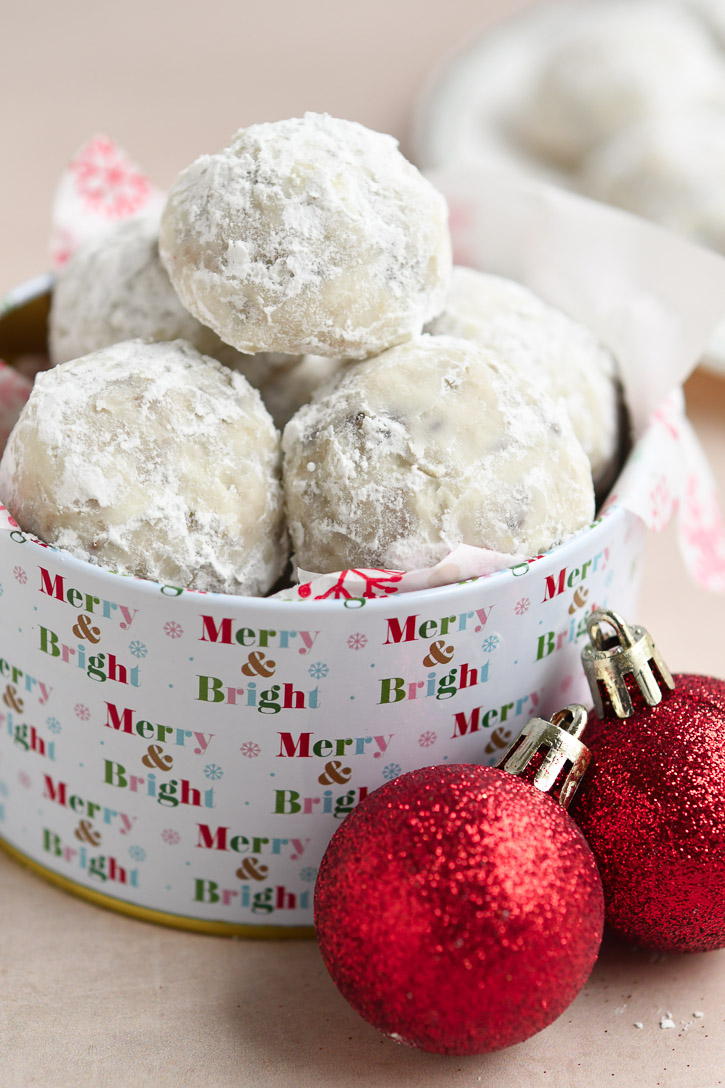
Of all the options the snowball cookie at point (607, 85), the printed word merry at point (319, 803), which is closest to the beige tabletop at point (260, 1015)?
the printed word merry at point (319, 803)

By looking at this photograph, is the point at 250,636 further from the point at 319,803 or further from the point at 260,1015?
the point at 260,1015

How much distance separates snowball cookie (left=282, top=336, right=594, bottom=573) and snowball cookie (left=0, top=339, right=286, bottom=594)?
4 cm

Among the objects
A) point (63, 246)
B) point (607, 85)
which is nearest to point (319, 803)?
point (63, 246)

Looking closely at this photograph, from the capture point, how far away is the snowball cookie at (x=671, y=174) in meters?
1.60

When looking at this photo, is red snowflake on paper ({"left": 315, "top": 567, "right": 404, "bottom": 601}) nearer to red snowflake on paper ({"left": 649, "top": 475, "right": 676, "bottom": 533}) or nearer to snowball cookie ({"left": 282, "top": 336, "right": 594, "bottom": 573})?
snowball cookie ({"left": 282, "top": 336, "right": 594, "bottom": 573})

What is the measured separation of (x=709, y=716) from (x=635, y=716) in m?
0.05

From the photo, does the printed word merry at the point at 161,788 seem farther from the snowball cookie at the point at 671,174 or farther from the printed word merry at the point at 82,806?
the snowball cookie at the point at 671,174

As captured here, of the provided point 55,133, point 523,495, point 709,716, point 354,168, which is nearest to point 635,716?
point 709,716

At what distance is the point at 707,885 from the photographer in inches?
29.3

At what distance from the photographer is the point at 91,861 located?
2.78ft

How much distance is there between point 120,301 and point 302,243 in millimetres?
181

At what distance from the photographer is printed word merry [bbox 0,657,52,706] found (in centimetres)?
79

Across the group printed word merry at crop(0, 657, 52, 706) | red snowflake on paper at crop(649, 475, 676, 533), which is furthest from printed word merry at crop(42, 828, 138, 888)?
red snowflake on paper at crop(649, 475, 676, 533)

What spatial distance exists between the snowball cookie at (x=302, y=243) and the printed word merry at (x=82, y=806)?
341 millimetres
